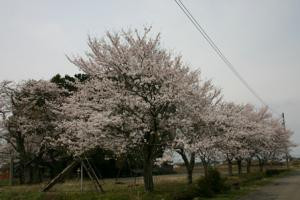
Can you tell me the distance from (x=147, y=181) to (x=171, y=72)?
574cm

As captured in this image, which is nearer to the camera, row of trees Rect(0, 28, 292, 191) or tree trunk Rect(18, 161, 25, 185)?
row of trees Rect(0, 28, 292, 191)

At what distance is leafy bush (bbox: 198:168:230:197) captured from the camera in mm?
19895

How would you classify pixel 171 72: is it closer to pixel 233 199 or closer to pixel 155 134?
pixel 155 134

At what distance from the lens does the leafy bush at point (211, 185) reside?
1990 cm

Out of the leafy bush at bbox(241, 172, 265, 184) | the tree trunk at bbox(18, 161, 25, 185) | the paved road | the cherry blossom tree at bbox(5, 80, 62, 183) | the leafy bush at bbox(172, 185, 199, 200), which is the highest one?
the cherry blossom tree at bbox(5, 80, 62, 183)

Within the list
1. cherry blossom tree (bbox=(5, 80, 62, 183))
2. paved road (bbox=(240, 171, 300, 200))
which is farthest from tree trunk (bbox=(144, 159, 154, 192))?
cherry blossom tree (bbox=(5, 80, 62, 183))

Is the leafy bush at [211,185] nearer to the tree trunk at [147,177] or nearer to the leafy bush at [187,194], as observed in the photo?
the leafy bush at [187,194]

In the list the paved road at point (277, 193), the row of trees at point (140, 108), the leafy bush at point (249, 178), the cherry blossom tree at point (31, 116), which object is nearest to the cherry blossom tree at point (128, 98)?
the row of trees at point (140, 108)

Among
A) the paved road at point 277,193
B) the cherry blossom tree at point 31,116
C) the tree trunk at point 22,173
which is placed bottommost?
the paved road at point 277,193

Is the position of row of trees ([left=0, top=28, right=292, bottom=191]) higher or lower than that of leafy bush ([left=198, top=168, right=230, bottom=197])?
higher

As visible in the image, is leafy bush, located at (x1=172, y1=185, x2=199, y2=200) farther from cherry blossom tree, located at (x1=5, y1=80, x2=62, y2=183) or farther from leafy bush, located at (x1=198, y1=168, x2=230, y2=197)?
cherry blossom tree, located at (x1=5, y1=80, x2=62, y2=183)

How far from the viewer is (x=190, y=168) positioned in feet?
93.5

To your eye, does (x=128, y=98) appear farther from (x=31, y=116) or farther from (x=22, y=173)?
(x=22, y=173)

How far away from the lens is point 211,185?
21.3m
